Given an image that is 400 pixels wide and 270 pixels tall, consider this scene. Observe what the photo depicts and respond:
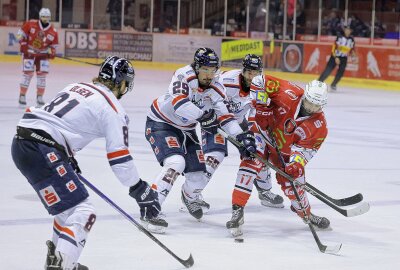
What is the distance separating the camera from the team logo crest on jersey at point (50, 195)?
4.24 m

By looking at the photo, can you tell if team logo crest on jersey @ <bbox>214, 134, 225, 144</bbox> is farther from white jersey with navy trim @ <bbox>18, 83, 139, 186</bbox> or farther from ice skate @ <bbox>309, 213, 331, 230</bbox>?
white jersey with navy trim @ <bbox>18, 83, 139, 186</bbox>

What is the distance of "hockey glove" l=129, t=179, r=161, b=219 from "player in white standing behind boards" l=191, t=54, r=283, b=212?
207cm

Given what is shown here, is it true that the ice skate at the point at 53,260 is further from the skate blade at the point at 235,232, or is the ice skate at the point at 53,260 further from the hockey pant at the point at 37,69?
the hockey pant at the point at 37,69

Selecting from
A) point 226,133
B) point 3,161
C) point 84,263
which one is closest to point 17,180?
point 3,161

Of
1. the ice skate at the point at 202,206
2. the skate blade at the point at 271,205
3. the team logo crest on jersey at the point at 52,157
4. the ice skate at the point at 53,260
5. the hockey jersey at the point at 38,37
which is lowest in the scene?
the skate blade at the point at 271,205

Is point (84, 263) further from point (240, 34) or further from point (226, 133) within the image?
point (240, 34)

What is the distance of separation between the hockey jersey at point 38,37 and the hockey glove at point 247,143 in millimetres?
7799

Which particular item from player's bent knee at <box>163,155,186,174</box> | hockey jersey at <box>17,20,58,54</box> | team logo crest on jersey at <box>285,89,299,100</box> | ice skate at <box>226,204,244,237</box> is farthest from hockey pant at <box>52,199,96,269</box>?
hockey jersey at <box>17,20,58,54</box>

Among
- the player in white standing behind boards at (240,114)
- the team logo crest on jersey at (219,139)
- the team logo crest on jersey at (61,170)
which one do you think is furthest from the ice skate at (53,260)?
the team logo crest on jersey at (219,139)

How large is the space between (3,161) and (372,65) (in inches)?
450

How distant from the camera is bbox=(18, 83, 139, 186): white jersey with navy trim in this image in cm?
421

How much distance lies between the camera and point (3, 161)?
8297 mm

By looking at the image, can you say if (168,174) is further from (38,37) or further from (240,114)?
(38,37)

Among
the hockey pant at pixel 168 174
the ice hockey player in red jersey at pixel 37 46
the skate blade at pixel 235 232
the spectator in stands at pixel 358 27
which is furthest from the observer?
the spectator in stands at pixel 358 27
